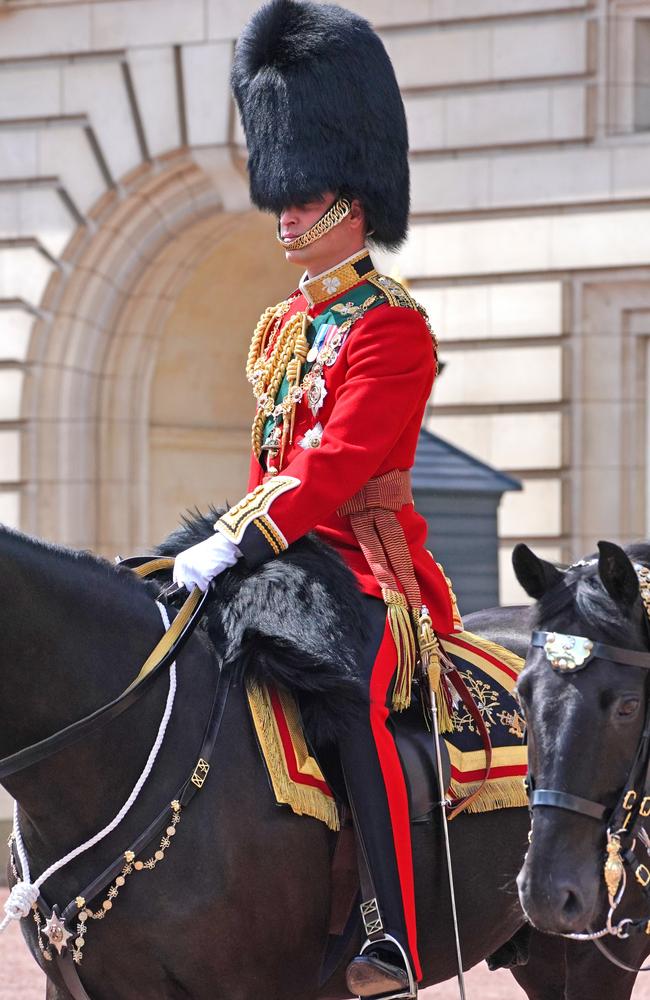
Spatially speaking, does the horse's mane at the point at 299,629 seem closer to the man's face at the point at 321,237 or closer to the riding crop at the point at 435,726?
the riding crop at the point at 435,726

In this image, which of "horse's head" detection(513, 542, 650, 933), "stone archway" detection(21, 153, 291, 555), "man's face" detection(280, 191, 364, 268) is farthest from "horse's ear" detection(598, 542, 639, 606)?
"stone archway" detection(21, 153, 291, 555)

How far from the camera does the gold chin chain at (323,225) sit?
4422 mm

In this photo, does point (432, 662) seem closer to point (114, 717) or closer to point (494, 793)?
point (494, 793)

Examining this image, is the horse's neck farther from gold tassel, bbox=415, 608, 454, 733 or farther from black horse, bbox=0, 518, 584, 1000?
gold tassel, bbox=415, 608, 454, 733

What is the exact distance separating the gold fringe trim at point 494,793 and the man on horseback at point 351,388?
11.6 inches

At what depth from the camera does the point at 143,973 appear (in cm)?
377

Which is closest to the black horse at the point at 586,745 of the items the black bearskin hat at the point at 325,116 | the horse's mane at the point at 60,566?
the horse's mane at the point at 60,566

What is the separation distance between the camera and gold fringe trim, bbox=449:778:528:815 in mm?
4324

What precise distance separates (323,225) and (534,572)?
122 cm

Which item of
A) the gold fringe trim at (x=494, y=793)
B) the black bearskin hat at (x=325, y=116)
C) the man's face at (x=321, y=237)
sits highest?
the black bearskin hat at (x=325, y=116)

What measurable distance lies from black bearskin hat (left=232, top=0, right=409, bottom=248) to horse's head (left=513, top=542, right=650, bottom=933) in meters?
1.42

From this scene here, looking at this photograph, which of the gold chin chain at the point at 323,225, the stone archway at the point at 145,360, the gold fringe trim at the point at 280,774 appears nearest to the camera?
the gold fringe trim at the point at 280,774

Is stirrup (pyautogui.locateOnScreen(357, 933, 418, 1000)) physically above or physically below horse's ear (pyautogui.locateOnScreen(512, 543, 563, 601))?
below

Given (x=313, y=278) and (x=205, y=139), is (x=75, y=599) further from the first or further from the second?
(x=205, y=139)
